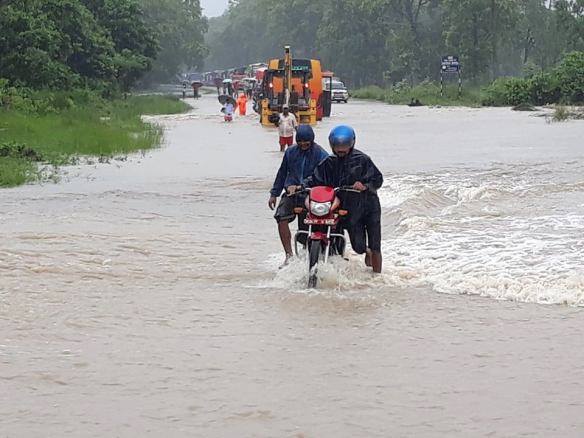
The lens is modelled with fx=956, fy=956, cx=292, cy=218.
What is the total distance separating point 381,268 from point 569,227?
3.65m

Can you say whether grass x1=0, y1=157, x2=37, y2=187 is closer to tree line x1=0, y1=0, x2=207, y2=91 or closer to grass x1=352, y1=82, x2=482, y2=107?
tree line x1=0, y1=0, x2=207, y2=91

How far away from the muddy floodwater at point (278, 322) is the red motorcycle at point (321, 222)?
18 cm

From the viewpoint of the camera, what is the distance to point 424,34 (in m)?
88.7

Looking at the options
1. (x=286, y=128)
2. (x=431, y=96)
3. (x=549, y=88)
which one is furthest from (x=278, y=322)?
(x=431, y=96)

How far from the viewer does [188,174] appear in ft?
62.7

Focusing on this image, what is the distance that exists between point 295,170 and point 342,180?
0.74 meters

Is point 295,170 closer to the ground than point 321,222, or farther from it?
farther from it

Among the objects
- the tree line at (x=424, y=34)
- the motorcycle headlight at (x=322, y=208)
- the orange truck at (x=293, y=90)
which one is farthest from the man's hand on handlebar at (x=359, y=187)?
the tree line at (x=424, y=34)

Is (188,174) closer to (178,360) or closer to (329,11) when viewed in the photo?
(178,360)

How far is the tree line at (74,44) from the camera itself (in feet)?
118

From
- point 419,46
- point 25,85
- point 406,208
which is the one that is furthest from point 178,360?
point 419,46

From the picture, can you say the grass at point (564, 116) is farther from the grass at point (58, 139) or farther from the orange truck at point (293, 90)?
the grass at point (58, 139)

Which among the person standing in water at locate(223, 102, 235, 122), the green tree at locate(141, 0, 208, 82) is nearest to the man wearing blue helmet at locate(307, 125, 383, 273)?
the person standing in water at locate(223, 102, 235, 122)

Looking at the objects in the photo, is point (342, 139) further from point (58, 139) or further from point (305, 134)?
point (58, 139)
